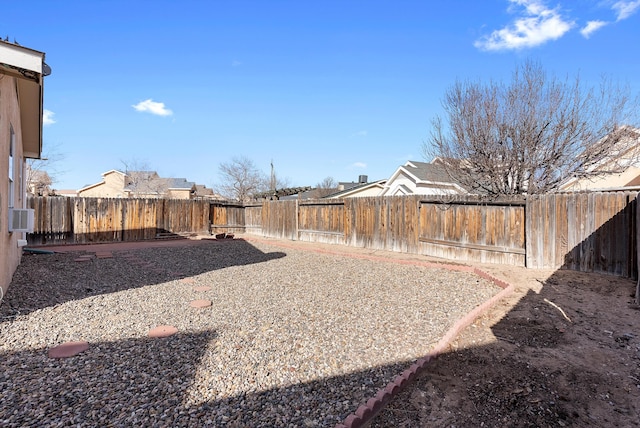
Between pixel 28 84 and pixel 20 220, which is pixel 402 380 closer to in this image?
pixel 20 220

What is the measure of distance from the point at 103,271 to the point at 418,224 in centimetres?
814

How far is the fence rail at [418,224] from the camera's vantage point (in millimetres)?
6254

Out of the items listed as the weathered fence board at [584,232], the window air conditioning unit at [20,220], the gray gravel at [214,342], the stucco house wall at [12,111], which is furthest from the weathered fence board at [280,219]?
the window air conditioning unit at [20,220]

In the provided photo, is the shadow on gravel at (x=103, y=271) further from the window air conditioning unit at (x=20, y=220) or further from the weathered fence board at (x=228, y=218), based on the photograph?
the weathered fence board at (x=228, y=218)

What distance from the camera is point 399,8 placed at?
9102mm

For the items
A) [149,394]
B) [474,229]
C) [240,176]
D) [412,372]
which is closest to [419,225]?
[474,229]

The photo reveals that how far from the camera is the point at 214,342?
130 inches

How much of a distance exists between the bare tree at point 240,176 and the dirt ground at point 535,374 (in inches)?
1331

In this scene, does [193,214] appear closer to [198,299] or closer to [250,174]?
[198,299]

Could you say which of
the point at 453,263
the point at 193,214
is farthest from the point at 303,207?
the point at 453,263

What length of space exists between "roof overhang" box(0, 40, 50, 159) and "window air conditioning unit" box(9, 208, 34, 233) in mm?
2051

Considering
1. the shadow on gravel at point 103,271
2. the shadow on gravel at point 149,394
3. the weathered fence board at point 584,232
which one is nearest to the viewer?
the shadow on gravel at point 149,394

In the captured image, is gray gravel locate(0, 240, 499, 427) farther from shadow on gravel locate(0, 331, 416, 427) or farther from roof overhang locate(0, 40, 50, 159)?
roof overhang locate(0, 40, 50, 159)

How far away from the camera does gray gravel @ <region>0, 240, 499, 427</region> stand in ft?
7.23
